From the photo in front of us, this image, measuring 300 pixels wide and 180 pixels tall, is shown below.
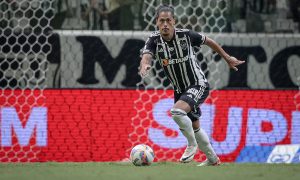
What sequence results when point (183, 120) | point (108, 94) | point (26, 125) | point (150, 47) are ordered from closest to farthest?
point (183, 120) < point (150, 47) < point (26, 125) < point (108, 94)

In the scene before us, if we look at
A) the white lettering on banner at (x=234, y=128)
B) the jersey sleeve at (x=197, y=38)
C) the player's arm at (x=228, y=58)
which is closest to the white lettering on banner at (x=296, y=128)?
the white lettering on banner at (x=234, y=128)

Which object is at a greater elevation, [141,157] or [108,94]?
[108,94]

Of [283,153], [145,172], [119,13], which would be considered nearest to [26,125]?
[119,13]

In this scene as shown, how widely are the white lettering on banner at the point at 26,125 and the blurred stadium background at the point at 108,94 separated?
0.4 inches

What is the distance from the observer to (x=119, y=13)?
25.6 ft

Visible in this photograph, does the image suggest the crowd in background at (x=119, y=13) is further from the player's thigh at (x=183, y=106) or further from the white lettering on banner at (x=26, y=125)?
the player's thigh at (x=183, y=106)

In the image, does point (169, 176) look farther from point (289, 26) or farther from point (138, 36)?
point (289, 26)

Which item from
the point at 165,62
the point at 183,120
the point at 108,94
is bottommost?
the point at 108,94

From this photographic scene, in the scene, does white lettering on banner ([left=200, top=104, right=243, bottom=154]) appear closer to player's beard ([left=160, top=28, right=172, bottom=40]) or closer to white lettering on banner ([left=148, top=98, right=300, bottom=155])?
white lettering on banner ([left=148, top=98, right=300, bottom=155])

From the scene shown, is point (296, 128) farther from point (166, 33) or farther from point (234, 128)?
point (166, 33)

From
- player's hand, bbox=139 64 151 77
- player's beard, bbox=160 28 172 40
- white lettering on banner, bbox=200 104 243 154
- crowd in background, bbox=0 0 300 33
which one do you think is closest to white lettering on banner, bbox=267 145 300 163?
white lettering on banner, bbox=200 104 243 154

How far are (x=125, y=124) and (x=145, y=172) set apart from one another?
7.79ft

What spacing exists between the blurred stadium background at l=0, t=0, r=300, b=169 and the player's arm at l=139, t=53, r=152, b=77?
1810 mm

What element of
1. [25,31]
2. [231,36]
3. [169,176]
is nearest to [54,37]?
[25,31]
